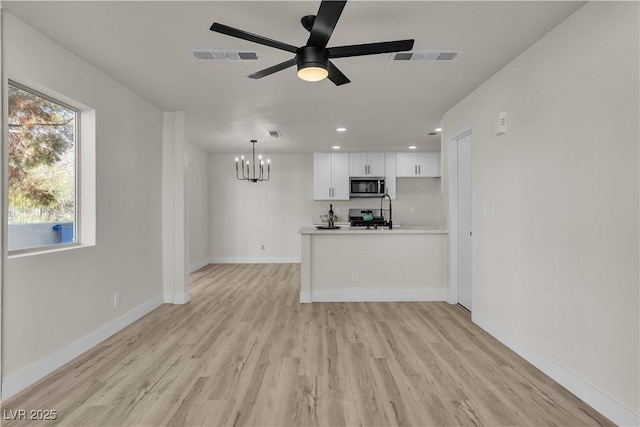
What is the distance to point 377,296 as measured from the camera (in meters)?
4.75

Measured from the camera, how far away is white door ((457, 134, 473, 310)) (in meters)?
4.25

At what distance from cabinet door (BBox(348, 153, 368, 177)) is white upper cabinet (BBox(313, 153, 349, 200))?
0.09 m

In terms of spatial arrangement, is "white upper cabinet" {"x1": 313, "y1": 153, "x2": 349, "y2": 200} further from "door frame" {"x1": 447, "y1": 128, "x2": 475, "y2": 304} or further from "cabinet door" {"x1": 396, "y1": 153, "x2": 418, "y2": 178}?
"door frame" {"x1": 447, "y1": 128, "x2": 475, "y2": 304}

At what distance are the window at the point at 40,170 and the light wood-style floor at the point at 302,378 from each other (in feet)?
3.50

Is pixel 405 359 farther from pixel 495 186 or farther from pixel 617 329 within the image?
pixel 495 186

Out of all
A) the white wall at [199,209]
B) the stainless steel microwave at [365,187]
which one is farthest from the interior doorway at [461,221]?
the white wall at [199,209]

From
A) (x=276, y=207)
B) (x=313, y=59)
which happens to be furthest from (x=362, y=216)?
(x=313, y=59)

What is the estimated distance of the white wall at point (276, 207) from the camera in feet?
26.5

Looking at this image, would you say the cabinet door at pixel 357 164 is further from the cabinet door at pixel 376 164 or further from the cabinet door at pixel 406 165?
the cabinet door at pixel 406 165

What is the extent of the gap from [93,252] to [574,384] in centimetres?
387

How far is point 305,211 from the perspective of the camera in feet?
26.6

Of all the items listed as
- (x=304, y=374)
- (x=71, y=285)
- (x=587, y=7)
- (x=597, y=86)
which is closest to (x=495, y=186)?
(x=597, y=86)

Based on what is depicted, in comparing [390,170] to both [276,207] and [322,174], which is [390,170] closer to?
[322,174]

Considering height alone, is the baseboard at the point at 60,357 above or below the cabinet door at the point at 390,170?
below
